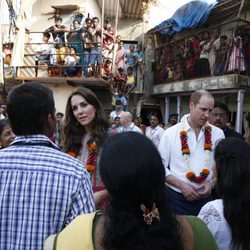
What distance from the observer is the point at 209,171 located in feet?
10.9

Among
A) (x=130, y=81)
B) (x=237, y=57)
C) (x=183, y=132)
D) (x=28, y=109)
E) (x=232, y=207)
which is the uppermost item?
(x=237, y=57)

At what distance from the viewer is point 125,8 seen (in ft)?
49.5

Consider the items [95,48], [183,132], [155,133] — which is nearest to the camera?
[183,132]

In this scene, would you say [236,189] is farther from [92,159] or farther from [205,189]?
[205,189]

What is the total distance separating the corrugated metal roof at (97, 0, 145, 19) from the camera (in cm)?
1392

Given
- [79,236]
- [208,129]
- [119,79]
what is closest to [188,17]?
[119,79]

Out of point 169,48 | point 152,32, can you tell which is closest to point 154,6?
point 152,32

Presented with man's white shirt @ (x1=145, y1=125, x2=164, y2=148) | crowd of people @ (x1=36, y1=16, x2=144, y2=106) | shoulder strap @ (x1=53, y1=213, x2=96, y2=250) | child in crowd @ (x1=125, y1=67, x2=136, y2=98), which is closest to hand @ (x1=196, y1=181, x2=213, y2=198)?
shoulder strap @ (x1=53, y1=213, x2=96, y2=250)

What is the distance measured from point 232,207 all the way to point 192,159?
171cm

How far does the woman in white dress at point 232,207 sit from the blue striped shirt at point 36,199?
2.32ft

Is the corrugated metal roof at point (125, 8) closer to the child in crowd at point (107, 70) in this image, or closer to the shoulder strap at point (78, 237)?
the child in crowd at point (107, 70)

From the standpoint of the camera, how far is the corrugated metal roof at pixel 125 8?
13.9 m

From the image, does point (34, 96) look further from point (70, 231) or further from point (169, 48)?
point (169, 48)

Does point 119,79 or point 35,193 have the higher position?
point 119,79
